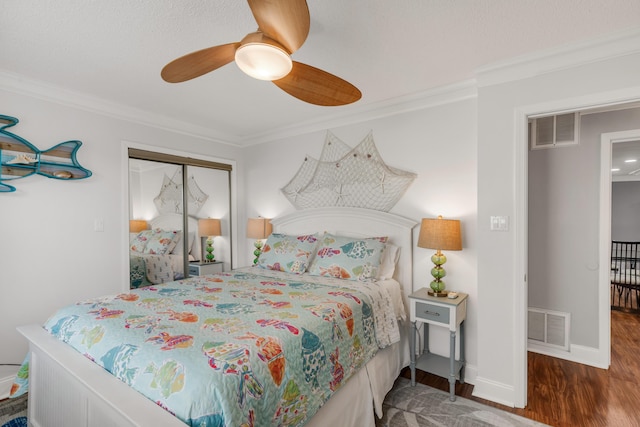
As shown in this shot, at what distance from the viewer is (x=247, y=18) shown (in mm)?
1678

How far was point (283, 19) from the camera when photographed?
128 cm

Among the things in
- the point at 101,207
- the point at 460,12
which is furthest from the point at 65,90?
the point at 460,12

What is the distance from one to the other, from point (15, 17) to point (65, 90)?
3.55 feet

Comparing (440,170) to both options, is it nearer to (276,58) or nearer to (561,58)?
(561,58)

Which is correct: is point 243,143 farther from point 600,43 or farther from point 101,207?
point 600,43

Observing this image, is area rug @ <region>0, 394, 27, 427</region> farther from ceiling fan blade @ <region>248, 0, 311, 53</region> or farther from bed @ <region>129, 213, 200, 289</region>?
ceiling fan blade @ <region>248, 0, 311, 53</region>

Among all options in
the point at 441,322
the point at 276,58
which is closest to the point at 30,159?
the point at 276,58

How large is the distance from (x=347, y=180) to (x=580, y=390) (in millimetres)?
2562

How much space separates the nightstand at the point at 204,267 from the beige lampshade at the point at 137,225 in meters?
0.75

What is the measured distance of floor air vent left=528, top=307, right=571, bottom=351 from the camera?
283 cm

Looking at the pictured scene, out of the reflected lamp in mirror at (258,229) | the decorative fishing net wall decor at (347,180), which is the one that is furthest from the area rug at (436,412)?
the reflected lamp in mirror at (258,229)

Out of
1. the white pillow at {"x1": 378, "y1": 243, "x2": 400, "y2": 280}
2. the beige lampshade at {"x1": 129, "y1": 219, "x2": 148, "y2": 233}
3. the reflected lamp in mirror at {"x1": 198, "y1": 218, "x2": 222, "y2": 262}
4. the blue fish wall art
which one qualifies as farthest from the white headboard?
the blue fish wall art

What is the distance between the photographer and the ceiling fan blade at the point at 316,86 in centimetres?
168

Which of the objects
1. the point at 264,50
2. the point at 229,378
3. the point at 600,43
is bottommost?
the point at 229,378
